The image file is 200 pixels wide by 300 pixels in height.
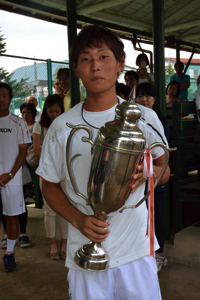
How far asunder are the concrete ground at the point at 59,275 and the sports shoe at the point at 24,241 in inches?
3.5

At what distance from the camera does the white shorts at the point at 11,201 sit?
3469 mm

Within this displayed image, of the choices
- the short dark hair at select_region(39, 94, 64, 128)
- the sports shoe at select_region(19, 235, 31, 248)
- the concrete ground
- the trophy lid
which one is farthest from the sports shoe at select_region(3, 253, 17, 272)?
the trophy lid

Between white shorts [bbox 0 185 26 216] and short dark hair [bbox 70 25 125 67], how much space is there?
2384mm

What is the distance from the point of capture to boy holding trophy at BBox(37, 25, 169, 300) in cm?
129

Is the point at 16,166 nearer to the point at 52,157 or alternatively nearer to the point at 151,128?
the point at 52,157

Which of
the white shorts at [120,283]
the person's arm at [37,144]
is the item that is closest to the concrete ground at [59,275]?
the person's arm at [37,144]

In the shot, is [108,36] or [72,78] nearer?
[108,36]

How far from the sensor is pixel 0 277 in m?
3.31

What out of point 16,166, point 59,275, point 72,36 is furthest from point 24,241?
point 72,36

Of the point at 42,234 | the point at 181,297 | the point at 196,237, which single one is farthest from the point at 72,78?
the point at 181,297

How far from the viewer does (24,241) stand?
162 inches

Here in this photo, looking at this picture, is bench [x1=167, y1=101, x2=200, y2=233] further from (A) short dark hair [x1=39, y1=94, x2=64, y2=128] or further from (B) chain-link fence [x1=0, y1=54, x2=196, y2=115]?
(B) chain-link fence [x1=0, y1=54, x2=196, y2=115]

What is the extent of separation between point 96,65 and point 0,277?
2721mm

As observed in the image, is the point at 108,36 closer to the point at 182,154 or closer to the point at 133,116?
the point at 133,116
